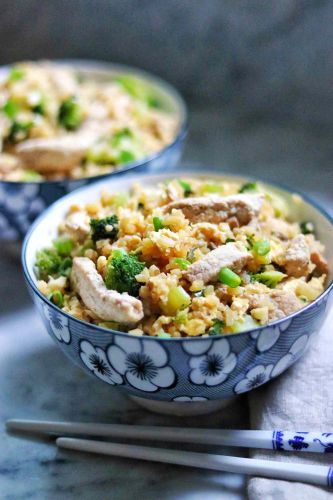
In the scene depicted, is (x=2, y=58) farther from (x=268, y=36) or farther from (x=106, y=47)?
(x=268, y=36)

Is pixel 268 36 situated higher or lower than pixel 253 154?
higher

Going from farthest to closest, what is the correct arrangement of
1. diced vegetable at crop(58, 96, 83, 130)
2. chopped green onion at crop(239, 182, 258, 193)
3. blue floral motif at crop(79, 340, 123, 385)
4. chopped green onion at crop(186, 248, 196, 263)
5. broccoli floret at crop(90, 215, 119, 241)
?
diced vegetable at crop(58, 96, 83, 130)
chopped green onion at crop(239, 182, 258, 193)
broccoli floret at crop(90, 215, 119, 241)
chopped green onion at crop(186, 248, 196, 263)
blue floral motif at crop(79, 340, 123, 385)

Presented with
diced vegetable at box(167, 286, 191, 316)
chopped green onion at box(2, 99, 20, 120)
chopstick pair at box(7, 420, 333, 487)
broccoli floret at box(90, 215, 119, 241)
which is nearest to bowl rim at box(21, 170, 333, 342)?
diced vegetable at box(167, 286, 191, 316)

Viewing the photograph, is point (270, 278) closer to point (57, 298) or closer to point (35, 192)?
point (57, 298)

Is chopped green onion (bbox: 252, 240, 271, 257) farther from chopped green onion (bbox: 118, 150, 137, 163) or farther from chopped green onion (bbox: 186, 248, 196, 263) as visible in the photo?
chopped green onion (bbox: 118, 150, 137, 163)

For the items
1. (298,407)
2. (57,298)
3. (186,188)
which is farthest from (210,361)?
(186,188)

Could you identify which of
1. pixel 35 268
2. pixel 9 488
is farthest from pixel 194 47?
pixel 9 488

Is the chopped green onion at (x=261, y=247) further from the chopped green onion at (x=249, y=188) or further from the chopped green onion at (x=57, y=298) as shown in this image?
the chopped green onion at (x=57, y=298)
